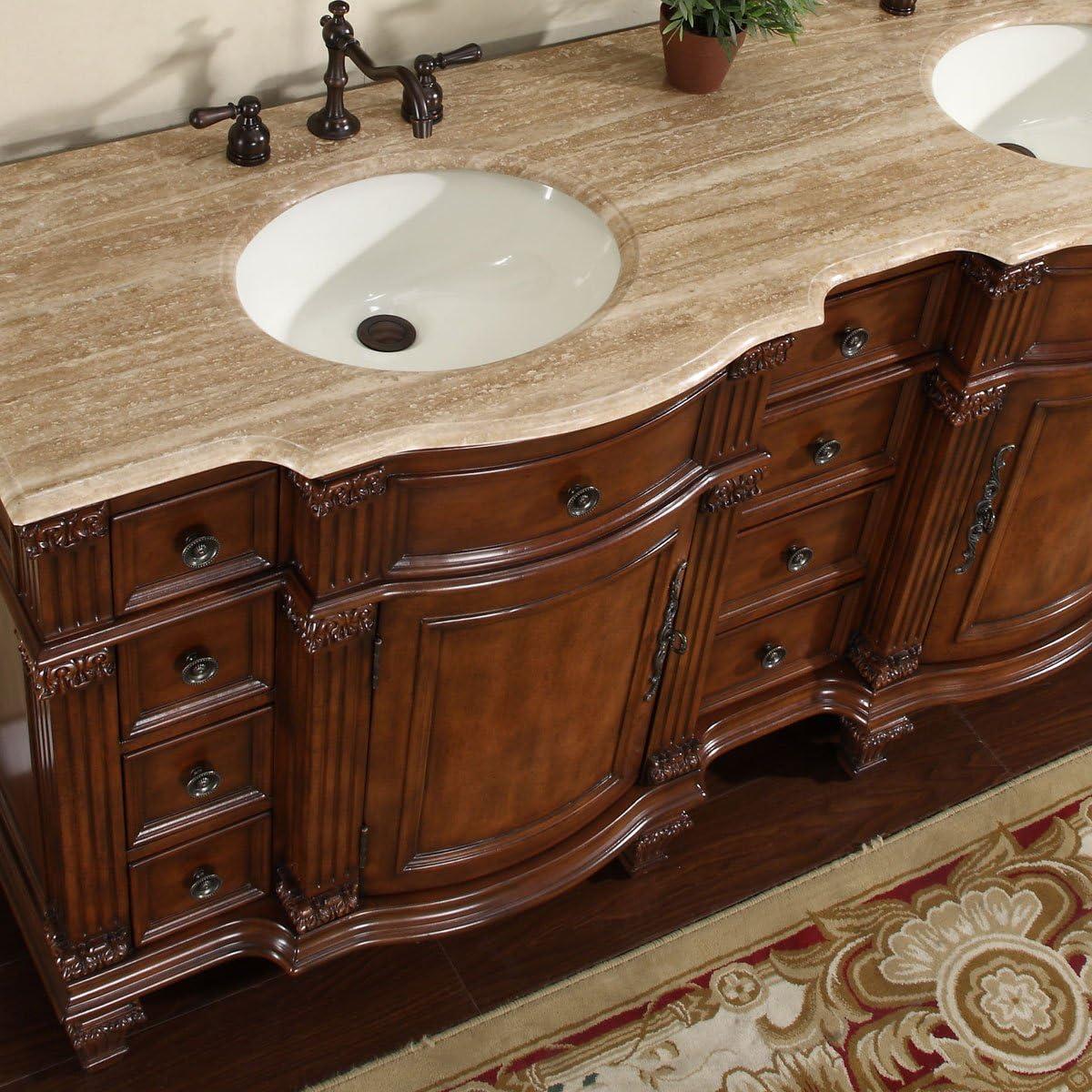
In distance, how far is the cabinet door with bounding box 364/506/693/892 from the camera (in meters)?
1.61

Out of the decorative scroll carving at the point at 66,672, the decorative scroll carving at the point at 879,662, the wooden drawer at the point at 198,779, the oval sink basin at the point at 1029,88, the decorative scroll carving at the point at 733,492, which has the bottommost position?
the decorative scroll carving at the point at 879,662

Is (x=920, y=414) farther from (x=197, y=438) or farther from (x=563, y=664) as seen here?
(x=197, y=438)

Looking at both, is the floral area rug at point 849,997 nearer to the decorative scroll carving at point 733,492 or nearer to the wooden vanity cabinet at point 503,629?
the wooden vanity cabinet at point 503,629

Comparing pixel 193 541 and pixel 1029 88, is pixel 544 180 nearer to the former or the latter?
pixel 193 541

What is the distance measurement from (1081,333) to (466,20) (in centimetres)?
83

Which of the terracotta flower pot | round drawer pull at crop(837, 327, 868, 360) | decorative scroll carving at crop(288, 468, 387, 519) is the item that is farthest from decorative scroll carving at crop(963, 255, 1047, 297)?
decorative scroll carving at crop(288, 468, 387, 519)

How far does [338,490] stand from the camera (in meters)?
1.42

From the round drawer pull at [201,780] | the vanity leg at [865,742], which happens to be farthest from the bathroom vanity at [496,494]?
the vanity leg at [865,742]

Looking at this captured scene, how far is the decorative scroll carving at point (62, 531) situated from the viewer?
1.32 metres

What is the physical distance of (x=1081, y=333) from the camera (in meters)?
1.91

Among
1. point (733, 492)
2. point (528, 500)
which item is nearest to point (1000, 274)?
point (733, 492)

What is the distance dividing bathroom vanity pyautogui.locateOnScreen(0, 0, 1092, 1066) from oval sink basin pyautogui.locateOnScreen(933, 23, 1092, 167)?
0.04 metres

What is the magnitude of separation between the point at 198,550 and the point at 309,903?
1.79 ft

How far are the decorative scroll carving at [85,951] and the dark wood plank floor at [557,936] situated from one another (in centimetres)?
19
